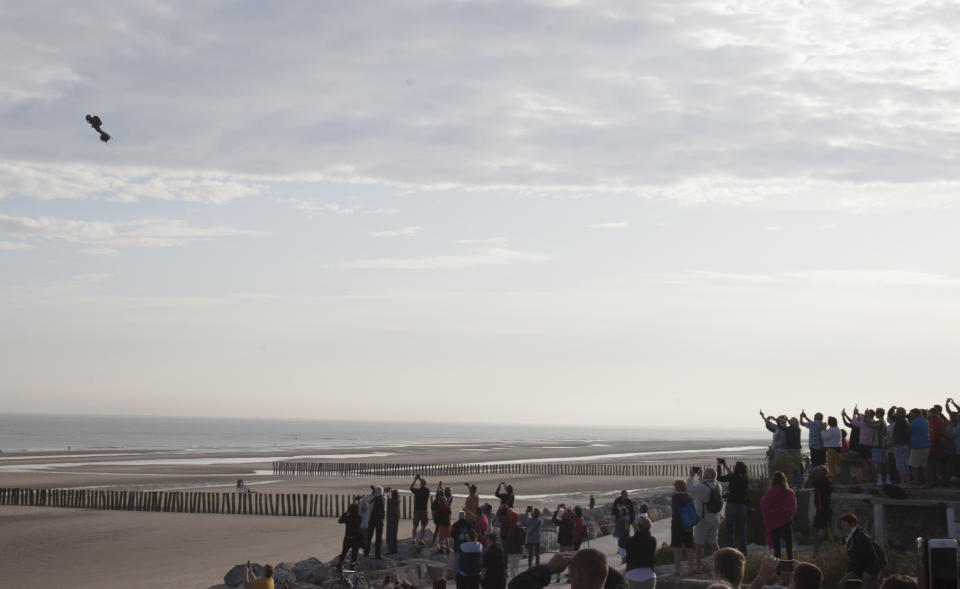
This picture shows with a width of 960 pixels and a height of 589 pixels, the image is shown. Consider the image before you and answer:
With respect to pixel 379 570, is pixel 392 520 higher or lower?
higher

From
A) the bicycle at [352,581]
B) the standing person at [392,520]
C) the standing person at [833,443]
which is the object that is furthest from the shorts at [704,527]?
the standing person at [392,520]

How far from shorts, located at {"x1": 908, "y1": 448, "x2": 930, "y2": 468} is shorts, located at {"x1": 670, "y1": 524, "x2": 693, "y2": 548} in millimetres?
5072

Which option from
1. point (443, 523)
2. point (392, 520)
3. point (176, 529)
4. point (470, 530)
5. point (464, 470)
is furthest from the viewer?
point (464, 470)

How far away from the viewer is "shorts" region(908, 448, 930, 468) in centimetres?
1548

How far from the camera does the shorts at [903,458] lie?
51.6 ft

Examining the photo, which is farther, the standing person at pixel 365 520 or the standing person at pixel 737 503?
the standing person at pixel 365 520

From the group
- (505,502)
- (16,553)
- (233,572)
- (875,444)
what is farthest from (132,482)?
(875,444)

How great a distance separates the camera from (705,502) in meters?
13.3

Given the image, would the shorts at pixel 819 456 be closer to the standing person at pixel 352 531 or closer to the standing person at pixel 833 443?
the standing person at pixel 833 443

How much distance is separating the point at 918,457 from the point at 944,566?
11301mm

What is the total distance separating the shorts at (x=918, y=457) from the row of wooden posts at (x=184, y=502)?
25453 mm

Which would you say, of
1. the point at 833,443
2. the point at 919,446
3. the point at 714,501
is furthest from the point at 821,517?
the point at 833,443

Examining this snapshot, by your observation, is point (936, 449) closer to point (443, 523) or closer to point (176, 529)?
point (443, 523)

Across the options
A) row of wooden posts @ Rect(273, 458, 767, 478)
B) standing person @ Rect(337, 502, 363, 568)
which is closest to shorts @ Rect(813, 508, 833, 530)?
standing person @ Rect(337, 502, 363, 568)
